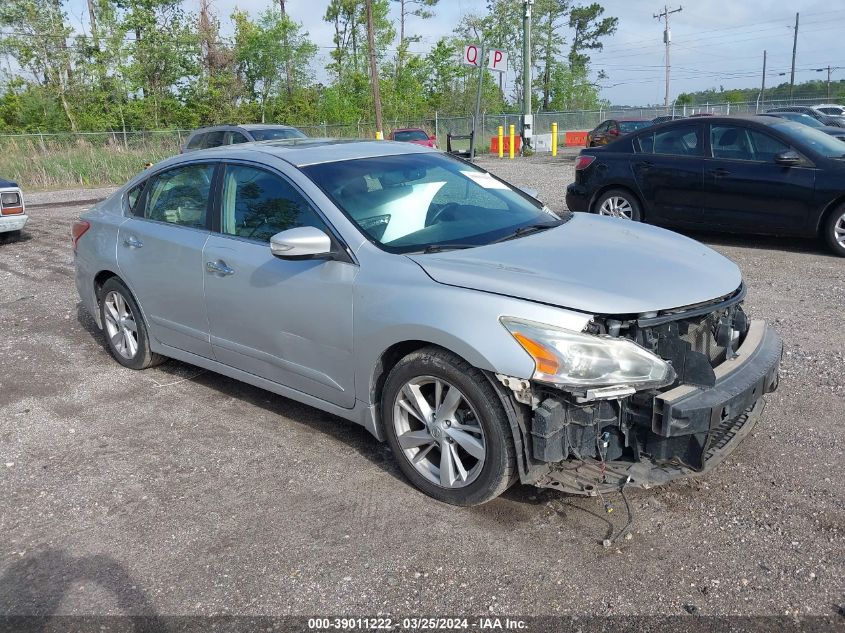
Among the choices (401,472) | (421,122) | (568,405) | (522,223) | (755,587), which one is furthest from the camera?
(421,122)

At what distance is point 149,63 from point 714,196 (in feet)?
130

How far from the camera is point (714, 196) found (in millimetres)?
8945

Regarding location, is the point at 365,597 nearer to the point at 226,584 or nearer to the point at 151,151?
the point at 226,584

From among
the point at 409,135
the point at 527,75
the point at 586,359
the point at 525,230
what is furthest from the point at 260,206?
the point at 527,75

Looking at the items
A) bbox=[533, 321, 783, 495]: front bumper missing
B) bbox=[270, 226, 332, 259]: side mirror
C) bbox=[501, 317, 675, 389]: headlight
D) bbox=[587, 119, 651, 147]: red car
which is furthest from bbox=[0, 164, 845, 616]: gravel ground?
bbox=[587, 119, 651, 147]: red car

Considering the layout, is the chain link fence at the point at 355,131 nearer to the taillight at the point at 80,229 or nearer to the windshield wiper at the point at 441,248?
the taillight at the point at 80,229

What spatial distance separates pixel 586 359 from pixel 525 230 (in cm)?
130

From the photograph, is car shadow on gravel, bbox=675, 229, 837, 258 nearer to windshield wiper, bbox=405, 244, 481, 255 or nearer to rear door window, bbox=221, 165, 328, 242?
windshield wiper, bbox=405, 244, 481, 255

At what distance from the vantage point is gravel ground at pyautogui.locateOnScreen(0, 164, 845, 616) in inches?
114

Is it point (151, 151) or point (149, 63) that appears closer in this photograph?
point (151, 151)

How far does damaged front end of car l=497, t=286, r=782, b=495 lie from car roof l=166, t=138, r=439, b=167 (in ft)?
6.08

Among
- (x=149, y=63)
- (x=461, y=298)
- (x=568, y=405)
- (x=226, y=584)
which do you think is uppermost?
(x=149, y=63)

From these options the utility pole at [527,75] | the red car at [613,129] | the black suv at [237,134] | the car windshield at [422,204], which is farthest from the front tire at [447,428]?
the utility pole at [527,75]

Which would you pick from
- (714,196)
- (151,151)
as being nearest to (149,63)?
(151,151)
